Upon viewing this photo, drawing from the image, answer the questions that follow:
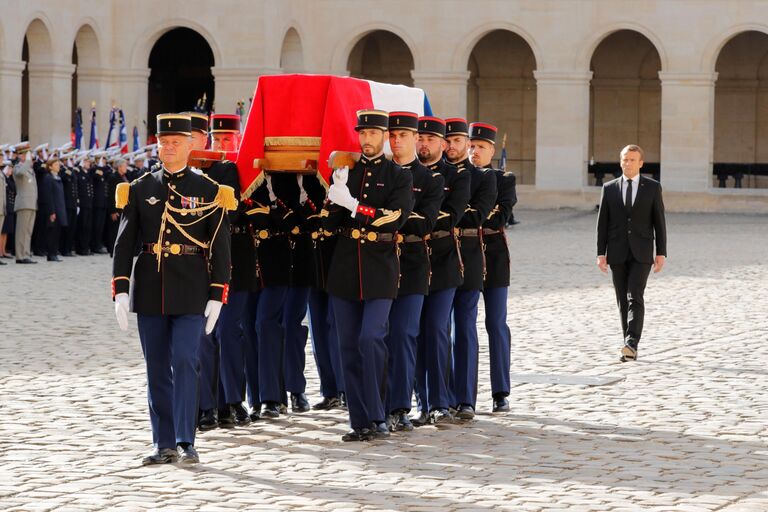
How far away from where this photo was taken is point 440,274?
970 centimetres

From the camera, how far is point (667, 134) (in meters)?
36.0

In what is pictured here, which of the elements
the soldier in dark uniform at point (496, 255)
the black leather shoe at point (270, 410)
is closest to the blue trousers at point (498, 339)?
the soldier in dark uniform at point (496, 255)

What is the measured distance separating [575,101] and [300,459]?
93.4 feet

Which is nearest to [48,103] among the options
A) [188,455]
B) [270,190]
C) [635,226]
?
[635,226]

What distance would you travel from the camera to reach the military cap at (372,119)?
29.5ft

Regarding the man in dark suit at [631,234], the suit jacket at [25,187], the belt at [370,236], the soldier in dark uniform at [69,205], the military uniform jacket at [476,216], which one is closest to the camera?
the belt at [370,236]

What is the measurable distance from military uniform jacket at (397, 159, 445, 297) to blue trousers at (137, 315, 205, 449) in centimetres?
149

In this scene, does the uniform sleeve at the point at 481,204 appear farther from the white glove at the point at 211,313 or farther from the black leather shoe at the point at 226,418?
the white glove at the point at 211,313

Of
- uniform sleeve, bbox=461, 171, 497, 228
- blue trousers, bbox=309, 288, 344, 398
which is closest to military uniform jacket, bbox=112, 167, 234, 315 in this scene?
blue trousers, bbox=309, 288, 344, 398

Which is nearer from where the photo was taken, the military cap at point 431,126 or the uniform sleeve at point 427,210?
the uniform sleeve at point 427,210

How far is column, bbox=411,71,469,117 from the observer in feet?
121

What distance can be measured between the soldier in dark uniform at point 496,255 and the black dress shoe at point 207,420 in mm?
1892

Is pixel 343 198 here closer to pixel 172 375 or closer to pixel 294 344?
pixel 172 375

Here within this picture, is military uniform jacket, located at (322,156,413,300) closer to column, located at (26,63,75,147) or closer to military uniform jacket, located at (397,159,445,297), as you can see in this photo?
military uniform jacket, located at (397,159,445,297)
